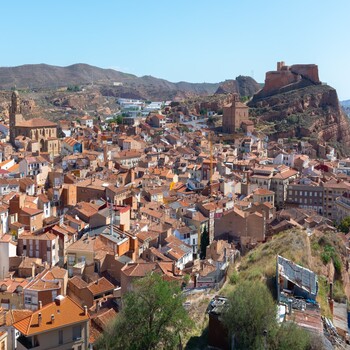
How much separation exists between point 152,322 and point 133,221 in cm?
1613

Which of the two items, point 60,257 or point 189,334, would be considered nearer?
point 189,334

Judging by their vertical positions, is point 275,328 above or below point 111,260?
above

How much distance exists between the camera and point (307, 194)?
1644 inches

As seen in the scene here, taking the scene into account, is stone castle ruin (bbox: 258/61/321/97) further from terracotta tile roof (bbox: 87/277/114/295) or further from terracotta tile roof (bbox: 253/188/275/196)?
terracotta tile roof (bbox: 87/277/114/295)

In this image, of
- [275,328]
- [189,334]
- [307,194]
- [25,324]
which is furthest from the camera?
[307,194]

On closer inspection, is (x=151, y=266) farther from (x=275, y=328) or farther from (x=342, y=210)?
(x=342, y=210)

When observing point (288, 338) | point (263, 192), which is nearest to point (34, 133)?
point (263, 192)

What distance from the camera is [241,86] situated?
126 meters

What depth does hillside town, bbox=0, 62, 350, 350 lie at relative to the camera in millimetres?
16203

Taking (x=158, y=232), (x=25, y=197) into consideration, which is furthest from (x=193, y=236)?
(x=25, y=197)

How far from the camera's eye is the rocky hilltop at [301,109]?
72.9 metres

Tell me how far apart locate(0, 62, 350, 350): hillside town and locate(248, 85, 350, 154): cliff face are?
35.9 ft

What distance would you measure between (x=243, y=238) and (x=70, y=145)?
30006 mm

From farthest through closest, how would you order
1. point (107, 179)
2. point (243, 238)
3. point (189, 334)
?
point (107, 179) < point (243, 238) < point (189, 334)
